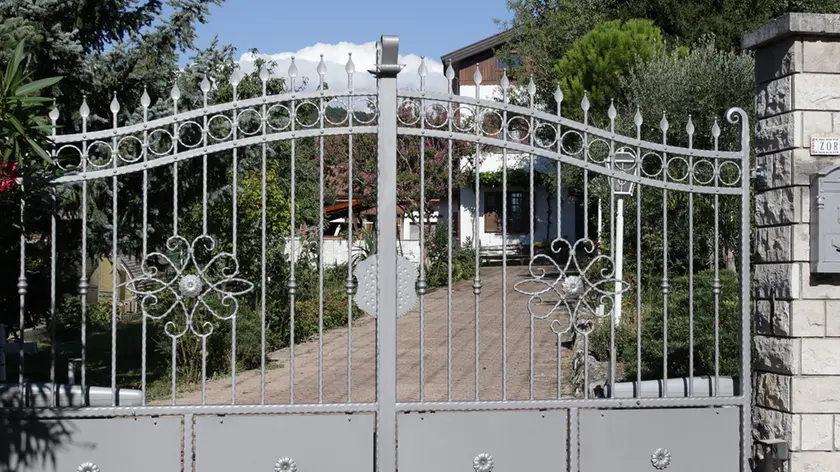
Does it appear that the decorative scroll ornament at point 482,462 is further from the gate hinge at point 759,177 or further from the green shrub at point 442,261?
the green shrub at point 442,261

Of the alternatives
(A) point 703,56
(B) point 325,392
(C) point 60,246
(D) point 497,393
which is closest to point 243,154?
(C) point 60,246

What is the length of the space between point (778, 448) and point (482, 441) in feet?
6.04

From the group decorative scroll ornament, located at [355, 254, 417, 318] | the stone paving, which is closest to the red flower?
decorative scroll ornament, located at [355, 254, 417, 318]

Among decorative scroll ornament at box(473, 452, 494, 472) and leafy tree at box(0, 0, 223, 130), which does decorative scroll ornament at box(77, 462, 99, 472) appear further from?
leafy tree at box(0, 0, 223, 130)

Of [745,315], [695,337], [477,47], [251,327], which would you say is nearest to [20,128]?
[745,315]

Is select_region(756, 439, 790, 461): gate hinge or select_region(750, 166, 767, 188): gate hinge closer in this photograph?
select_region(756, 439, 790, 461): gate hinge

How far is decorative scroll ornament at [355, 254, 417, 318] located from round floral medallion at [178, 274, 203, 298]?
0.94 meters

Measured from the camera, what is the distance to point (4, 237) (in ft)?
27.0

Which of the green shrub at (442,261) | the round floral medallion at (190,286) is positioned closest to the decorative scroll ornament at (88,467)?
the round floral medallion at (190,286)

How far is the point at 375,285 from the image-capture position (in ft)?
18.2

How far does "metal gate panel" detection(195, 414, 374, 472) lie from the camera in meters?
5.37

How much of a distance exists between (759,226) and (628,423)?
1.55 metres

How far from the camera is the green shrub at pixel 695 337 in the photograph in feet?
28.2

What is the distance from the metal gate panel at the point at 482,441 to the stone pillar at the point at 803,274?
1.42 meters
